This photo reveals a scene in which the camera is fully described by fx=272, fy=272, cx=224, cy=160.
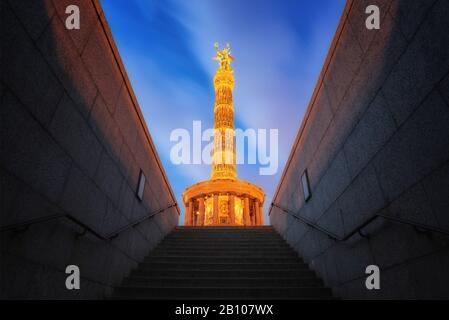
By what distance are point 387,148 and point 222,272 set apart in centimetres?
395

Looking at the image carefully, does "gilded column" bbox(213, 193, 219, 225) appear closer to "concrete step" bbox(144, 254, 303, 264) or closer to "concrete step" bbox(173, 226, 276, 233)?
"concrete step" bbox(173, 226, 276, 233)

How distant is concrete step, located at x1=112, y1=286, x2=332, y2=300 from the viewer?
15.3 ft

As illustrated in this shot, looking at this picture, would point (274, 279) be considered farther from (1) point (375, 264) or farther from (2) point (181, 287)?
(1) point (375, 264)

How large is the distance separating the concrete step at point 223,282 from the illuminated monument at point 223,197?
54.4 ft

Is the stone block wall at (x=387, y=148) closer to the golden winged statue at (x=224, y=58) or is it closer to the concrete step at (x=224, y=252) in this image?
the concrete step at (x=224, y=252)

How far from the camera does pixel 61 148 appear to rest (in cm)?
334

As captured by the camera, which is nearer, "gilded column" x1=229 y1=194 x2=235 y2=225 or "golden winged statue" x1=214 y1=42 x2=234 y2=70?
"gilded column" x1=229 y1=194 x2=235 y2=225

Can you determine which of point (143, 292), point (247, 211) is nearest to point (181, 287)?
point (143, 292)

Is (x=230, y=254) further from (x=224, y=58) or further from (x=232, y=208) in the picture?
(x=224, y=58)

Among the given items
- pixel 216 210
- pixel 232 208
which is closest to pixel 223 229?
pixel 216 210

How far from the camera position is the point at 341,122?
4613 mm

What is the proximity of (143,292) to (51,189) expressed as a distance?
104 inches

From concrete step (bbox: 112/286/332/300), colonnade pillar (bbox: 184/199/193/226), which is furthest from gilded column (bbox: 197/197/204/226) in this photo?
concrete step (bbox: 112/286/332/300)

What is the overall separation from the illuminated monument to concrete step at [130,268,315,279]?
16114 mm
